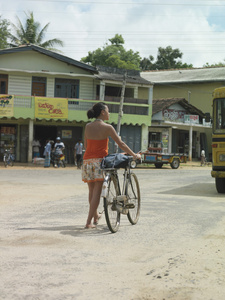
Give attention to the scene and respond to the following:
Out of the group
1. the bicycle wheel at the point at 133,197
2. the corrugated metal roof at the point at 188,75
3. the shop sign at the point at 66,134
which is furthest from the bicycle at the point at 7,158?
the corrugated metal roof at the point at 188,75

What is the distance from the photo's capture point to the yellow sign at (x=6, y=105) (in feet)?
100

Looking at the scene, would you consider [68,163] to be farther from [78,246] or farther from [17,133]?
[78,246]

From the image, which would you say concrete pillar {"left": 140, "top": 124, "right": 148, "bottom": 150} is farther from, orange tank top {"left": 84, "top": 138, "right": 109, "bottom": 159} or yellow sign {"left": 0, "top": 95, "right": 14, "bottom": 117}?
orange tank top {"left": 84, "top": 138, "right": 109, "bottom": 159}

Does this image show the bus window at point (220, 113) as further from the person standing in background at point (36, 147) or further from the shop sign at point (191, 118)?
the shop sign at point (191, 118)

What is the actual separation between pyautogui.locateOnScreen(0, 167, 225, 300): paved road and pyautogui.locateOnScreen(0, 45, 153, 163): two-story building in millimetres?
22237

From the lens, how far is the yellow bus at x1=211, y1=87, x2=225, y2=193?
13328mm

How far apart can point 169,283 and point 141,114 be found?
102 ft

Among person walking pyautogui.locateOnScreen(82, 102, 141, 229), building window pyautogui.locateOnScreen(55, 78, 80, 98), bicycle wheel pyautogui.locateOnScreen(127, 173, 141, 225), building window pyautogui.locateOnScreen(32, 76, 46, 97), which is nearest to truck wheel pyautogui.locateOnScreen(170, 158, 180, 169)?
building window pyautogui.locateOnScreen(55, 78, 80, 98)

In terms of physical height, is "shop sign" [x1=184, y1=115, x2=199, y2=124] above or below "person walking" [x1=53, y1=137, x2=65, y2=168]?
above

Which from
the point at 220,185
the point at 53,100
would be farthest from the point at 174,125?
the point at 220,185

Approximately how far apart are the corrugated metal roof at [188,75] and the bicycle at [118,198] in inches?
1589

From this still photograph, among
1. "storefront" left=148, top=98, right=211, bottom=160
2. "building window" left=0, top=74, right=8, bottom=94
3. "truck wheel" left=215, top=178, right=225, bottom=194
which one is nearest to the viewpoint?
Answer: "truck wheel" left=215, top=178, right=225, bottom=194

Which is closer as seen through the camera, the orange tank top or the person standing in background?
the orange tank top

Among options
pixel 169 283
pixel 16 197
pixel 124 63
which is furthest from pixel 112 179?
pixel 124 63
